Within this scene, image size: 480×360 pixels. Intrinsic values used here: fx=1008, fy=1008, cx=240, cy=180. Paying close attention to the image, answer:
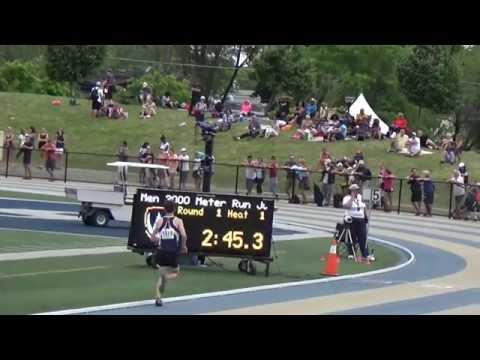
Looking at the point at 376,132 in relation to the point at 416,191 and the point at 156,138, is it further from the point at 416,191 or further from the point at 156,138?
the point at 156,138

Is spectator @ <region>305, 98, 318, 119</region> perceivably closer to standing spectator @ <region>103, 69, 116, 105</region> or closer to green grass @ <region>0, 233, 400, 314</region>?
standing spectator @ <region>103, 69, 116, 105</region>

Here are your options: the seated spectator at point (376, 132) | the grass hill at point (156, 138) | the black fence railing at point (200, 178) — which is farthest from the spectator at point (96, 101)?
→ the seated spectator at point (376, 132)

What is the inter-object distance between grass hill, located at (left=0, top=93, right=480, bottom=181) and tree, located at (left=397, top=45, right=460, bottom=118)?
4.55 metres

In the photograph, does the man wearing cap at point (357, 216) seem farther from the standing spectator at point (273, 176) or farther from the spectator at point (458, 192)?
the standing spectator at point (273, 176)

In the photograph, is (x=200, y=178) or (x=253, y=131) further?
(x=253, y=131)

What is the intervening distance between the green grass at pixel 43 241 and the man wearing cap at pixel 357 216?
533 centimetres

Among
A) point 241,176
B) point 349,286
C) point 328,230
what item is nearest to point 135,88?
point 241,176

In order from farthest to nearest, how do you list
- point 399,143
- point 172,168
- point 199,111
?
point 199,111 < point 399,143 < point 172,168

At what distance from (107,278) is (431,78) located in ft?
118

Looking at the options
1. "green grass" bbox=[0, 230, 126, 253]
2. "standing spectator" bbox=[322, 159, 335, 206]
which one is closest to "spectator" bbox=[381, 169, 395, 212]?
"standing spectator" bbox=[322, 159, 335, 206]

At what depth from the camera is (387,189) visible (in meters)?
39.4

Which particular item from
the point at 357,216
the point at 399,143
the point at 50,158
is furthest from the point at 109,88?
the point at 357,216

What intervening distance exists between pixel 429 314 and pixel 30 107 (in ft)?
143
